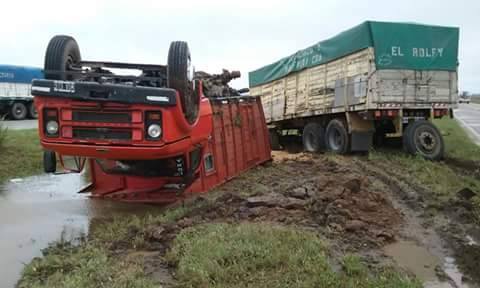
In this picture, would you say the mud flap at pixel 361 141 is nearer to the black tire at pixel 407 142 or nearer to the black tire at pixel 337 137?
the black tire at pixel 337 137

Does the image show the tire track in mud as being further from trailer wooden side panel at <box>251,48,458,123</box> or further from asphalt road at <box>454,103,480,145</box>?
asphalt road at <box>454,103,480,145</box>

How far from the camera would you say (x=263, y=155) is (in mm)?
12680

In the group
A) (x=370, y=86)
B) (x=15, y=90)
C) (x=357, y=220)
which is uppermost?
(x=15, y=90)

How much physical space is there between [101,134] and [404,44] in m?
8.02

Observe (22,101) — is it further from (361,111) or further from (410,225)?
(410,225)

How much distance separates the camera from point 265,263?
4539 millimetres

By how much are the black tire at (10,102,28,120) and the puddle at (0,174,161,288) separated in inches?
795

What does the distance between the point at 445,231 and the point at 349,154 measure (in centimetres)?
700

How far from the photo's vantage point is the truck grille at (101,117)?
644cm

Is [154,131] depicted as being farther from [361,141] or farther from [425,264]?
[361,141]

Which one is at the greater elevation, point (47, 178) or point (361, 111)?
point (361, 111)

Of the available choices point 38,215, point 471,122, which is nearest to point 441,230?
point 38,215

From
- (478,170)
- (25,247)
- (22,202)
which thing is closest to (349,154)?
(478,170)

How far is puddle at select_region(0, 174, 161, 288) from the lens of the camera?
5.96m
